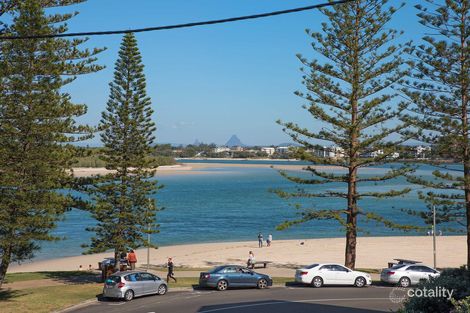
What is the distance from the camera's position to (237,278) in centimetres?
2198

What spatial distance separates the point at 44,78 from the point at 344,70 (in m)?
15.7

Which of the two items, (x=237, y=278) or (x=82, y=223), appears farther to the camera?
(x=82, y=223)

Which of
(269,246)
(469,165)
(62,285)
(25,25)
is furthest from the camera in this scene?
(269,246)

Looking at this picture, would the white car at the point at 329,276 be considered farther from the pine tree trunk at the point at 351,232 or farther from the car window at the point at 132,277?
the car window at the point at 132,277

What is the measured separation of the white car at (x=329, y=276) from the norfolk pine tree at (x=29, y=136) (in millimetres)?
10681

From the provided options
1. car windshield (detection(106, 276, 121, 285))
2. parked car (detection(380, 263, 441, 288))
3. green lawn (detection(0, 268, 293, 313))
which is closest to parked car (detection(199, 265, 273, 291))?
green lawn (detection(0, 268, 293, 313))

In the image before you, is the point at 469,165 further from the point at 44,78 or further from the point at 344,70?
the point at 44,78

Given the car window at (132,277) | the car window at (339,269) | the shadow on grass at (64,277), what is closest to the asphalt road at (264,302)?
the car window at (132,277)

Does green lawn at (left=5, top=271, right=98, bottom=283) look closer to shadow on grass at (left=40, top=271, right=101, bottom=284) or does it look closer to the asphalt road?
shadow on grass at (left=40, top=271, right=101, bottom=284)

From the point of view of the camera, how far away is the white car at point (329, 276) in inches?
883

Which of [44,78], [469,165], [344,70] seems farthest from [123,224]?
[469,165]

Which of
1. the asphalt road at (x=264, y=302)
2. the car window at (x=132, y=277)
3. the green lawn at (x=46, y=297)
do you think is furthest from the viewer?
the car window at (x=132, y=277)

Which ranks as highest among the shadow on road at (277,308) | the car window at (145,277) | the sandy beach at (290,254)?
the car window at (145,277)

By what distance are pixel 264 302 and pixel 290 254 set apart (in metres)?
21.8
